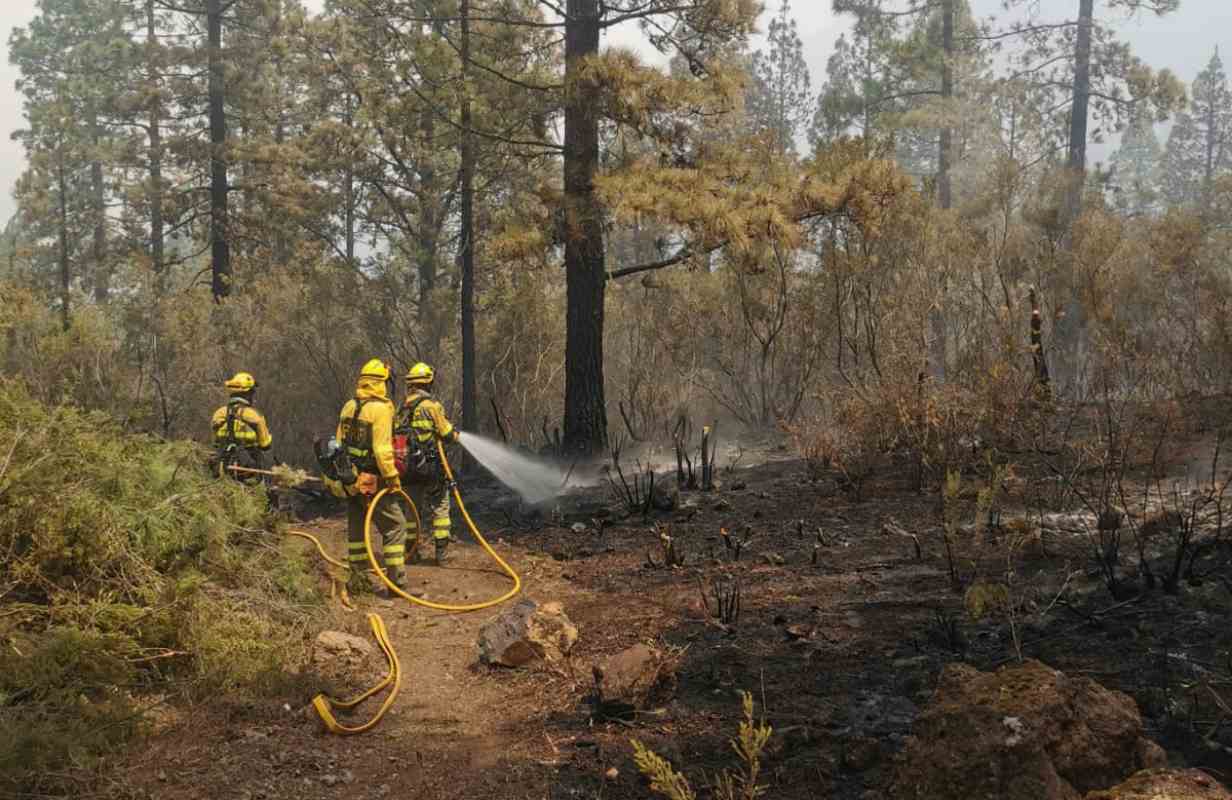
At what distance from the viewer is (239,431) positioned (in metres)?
8.59

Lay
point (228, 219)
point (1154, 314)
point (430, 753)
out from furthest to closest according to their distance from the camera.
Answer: point (228, 219) < point (1154, 314) < point (430, 753)

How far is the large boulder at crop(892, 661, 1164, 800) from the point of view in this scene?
99.0 inches

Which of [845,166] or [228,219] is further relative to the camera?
[228,219]

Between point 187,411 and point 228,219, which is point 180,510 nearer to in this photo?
point 187,411

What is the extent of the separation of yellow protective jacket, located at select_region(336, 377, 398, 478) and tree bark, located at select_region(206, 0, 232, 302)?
13217mm

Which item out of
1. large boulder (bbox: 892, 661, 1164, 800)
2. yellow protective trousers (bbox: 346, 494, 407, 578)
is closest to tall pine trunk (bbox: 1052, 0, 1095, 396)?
yellow protective trousers (bbox: 346, 494, 407, 578)

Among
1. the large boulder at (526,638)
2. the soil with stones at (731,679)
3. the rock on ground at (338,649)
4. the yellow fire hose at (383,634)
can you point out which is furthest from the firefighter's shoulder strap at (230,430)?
the large boulder at (526,638)

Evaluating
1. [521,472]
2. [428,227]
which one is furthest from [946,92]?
[521,472]

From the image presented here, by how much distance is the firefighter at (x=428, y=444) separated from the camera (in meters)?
7.63

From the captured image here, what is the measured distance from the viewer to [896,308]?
10398mm

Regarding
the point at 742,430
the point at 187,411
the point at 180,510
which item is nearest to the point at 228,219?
the point at 187,411

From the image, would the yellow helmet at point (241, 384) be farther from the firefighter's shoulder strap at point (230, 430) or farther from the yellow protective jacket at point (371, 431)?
the yellow protective jacket at point (371, 431)

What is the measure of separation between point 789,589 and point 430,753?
2.64 metres

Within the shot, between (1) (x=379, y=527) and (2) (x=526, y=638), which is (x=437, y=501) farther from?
(2) (x=526, y=638)
